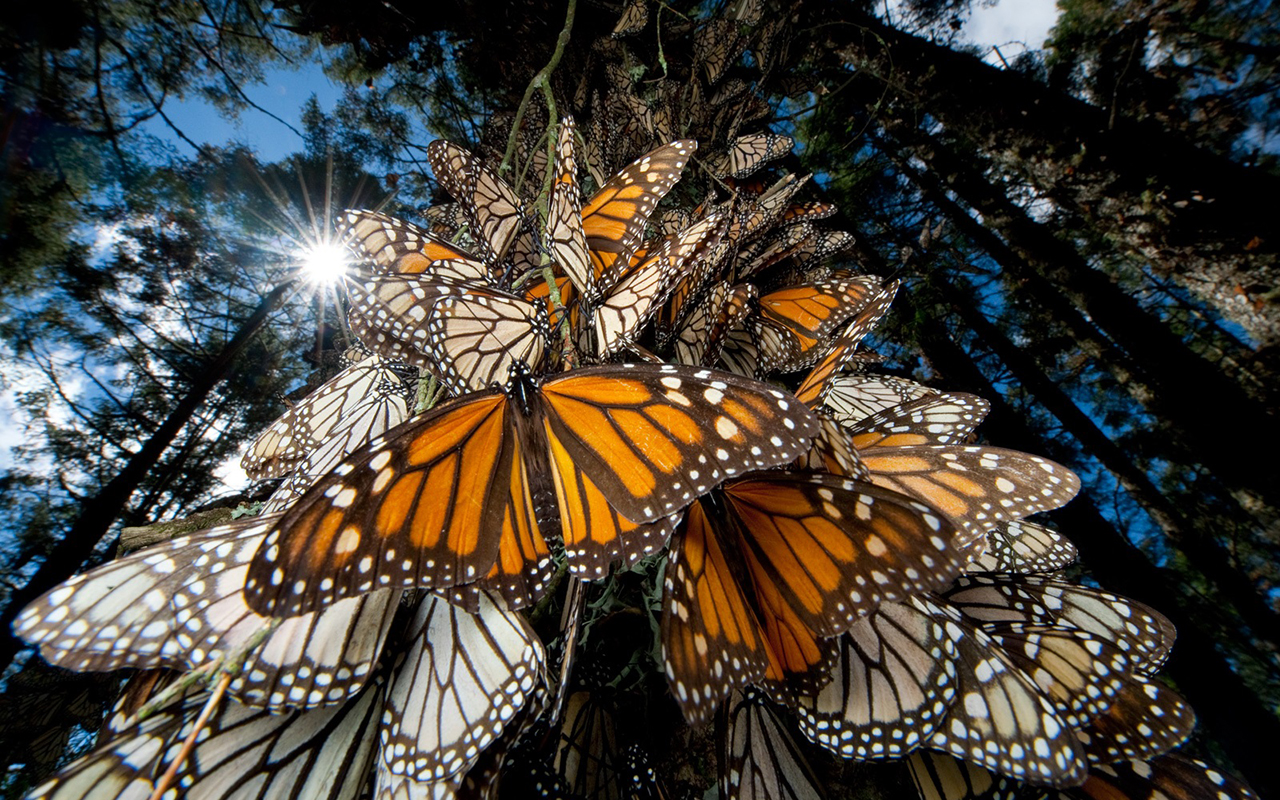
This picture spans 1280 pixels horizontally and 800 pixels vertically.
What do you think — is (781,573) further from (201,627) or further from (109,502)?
(109,502)

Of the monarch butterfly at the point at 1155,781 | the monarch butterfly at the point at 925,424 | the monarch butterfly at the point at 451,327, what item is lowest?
the monarch butterfly at the point at 1155,781

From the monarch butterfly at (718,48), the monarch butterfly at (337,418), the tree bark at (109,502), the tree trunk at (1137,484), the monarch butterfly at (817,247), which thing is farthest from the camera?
the tree trunk at (1137,484)

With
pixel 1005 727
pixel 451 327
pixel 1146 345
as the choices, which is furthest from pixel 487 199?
pixel 1146 345

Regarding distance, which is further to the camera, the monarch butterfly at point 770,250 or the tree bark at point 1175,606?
the tree bark at point 1175,606

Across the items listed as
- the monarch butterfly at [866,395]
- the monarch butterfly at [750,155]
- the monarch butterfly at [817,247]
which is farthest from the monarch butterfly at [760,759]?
the monarch butterfly at [750,155]

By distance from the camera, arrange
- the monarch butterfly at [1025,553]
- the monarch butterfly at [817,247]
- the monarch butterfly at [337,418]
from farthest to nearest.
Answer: the monarch butterfly at [817,247]
the monarch butterfly at [337,418]
the monarch butterfly at [1025,553]

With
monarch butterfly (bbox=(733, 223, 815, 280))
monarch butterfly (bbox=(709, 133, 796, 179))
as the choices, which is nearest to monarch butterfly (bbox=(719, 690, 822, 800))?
monarch butterfly (bbox=(733, 223, 815, 280))

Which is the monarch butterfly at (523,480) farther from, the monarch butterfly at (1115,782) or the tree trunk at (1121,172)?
the tree trunk at (1121,172)
